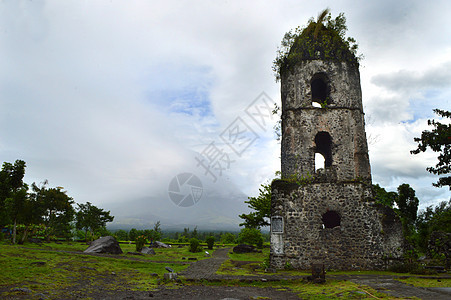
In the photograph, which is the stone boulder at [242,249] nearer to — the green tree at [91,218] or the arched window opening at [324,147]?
the arched window opening at [324,147]

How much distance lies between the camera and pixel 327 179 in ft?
45.5

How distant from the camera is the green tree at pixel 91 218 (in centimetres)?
3281

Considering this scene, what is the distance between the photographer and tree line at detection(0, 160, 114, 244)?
15.9 meters

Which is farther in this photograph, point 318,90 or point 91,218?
point 91,218

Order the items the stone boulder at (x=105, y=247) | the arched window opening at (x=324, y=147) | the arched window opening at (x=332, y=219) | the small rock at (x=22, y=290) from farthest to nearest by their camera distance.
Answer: the stone boulder at (x=105, y=247) → the arched window opening at (x=324, y=147) → the arched window opening at (x=332, y=219) → the small rock at (x=22, y=290)

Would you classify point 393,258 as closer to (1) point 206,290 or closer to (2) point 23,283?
(1) point 206,290

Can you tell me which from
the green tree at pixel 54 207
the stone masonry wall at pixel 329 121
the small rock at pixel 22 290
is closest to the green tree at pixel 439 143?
the stone masonry wall at pixel 329 121

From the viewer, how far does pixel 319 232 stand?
42.8 ft

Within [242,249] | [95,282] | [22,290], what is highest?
[22,290]

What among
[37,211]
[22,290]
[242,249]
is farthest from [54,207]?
[22,290]

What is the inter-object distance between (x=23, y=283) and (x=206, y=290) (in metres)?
4.82

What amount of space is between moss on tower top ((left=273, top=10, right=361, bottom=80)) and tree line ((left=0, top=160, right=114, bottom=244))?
15356mm

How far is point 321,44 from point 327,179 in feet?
24.1

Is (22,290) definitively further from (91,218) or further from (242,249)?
(91,218)
